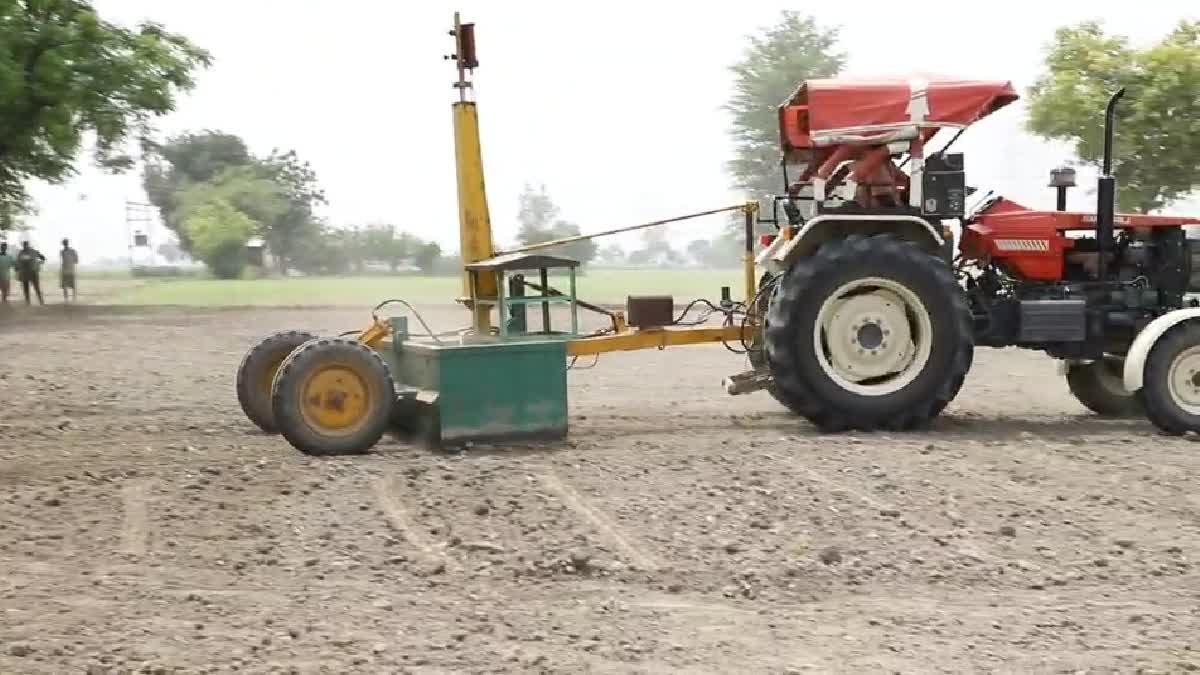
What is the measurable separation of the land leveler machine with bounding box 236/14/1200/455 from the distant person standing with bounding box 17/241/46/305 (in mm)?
19037

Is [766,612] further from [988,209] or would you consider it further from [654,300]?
[988,209]

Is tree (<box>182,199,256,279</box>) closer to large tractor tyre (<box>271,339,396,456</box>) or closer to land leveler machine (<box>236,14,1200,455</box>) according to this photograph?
land leveler machine (<box>236,14,1200,455</box>)

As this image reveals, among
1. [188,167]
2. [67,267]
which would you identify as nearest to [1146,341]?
[67,267]

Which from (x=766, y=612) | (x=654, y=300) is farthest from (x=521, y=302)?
(x=766, y=612)

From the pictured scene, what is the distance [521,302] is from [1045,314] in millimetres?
2961

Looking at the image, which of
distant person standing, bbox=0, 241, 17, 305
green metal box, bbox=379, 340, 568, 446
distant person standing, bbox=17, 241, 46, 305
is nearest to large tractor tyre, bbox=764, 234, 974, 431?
green metal box, bbox=379, 340, 568, 446

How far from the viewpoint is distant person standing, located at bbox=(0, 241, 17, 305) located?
23875 millimetres

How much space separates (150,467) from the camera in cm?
628

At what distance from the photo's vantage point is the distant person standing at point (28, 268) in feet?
80.4

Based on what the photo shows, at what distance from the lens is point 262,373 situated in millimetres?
7438

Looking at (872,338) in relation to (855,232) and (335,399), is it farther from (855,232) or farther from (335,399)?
(335,399)

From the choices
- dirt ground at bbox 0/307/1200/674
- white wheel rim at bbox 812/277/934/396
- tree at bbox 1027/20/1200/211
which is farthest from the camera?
tree at bbox 1027/20/1200/211

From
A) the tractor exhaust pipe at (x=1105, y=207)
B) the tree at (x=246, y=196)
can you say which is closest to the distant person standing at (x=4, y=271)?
the tree at (x=246, y=196)

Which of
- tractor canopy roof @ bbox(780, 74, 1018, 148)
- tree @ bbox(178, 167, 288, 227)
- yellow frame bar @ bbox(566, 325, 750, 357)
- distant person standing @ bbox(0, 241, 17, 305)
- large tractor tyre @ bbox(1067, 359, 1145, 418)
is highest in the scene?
tree @ bbox(178, 167, 288, 227)
